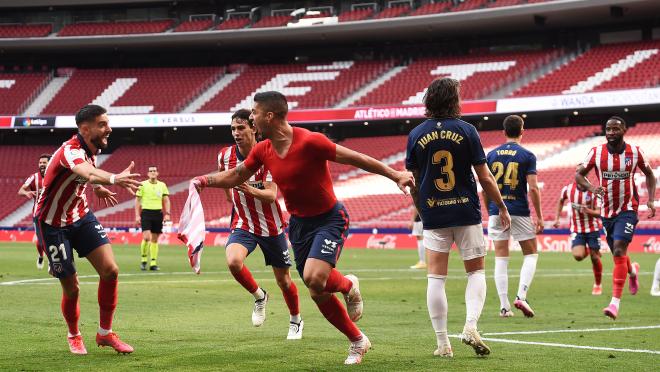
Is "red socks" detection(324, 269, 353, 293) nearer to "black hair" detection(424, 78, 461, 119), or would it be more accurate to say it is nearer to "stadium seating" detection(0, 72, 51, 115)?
"black hair" detection(424, 78, 461, 119)

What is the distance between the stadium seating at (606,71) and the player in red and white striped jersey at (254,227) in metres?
36.1

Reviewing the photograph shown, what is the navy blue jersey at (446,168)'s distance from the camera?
811 cm

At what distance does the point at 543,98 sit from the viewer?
→ 144 feet

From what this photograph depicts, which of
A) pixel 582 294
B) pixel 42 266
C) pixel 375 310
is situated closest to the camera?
pixel 375 310

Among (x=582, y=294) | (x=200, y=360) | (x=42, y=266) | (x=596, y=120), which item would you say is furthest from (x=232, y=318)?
(x=596, y=120)

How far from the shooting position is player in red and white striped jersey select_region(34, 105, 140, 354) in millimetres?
8422

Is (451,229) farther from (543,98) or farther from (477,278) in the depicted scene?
(543,98)

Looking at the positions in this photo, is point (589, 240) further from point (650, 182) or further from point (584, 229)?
point (650, 182)

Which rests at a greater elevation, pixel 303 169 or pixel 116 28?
pixel 116 28

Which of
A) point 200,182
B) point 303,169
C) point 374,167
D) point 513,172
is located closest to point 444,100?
point 374,167

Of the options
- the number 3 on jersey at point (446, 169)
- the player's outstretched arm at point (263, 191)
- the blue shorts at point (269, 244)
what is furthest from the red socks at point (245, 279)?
the number 3 on jersey at point (446, 169)

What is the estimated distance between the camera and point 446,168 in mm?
8148

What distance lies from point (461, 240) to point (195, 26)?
4962 centimetres

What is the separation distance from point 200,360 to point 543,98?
125ft
